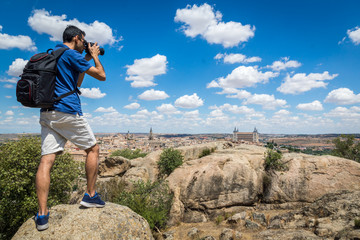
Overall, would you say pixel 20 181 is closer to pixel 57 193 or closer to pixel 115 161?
pixel 57 193

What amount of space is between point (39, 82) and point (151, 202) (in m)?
8.93

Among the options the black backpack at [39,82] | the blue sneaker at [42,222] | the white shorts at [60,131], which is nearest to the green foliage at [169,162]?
the blue sneaker at [42,222]

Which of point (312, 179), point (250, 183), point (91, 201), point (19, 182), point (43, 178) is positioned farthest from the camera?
point (250, 183)

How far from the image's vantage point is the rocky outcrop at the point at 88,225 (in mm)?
3432

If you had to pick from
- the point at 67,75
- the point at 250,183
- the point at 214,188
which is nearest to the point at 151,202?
the point at 214,188

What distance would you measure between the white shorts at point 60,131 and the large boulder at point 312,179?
11.0 m

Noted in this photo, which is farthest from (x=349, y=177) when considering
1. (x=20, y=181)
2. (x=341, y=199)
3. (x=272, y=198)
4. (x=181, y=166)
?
(x=20, y=181)

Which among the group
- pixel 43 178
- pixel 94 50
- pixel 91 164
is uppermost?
pixel 94 50

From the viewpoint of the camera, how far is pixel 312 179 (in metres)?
11.0

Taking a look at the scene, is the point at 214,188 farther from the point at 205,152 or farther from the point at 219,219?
the point at 205,152

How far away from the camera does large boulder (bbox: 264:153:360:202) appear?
10633 millimetres

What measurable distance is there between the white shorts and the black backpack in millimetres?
212

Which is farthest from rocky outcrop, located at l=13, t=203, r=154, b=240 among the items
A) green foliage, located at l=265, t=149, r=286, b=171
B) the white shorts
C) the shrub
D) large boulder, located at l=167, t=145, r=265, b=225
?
the shrub

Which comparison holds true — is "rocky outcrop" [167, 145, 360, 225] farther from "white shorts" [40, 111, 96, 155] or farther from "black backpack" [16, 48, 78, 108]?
"black backpack" [16, 48, 78, 108]
